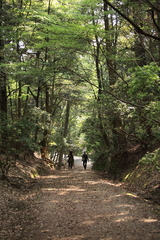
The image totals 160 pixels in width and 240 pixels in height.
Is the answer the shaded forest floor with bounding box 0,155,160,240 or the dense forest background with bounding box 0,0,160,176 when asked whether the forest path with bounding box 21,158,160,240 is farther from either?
the dense forest background with bounding box 0,0,160,176

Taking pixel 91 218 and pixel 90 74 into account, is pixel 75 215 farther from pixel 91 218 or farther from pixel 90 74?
pixel 90 74

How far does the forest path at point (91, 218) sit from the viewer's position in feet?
15.5

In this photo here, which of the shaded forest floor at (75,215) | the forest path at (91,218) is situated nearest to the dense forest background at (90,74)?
the shaded forest floor at (75,215)

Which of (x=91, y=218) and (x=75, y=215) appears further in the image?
(x=75, y=215)

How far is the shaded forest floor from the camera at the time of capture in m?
4.78

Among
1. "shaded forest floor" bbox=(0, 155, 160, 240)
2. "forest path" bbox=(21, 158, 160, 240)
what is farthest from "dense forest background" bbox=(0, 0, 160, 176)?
"forest path" bbox=(21, 158, 160, 240)

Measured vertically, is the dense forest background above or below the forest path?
above

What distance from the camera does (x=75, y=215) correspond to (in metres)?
5.96

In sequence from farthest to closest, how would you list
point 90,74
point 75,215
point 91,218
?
point 90,74, point 75,215, point 91,218

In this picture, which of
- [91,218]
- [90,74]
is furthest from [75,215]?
[90,74]

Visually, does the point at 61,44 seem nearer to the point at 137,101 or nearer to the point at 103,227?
the point at 137,101

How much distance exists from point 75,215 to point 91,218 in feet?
1.63

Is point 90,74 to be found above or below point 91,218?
above

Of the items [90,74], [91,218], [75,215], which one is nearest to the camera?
[91,218]
